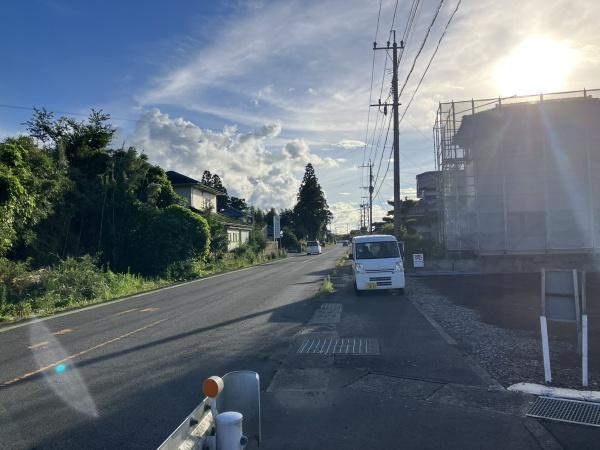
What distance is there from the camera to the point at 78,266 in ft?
66.6

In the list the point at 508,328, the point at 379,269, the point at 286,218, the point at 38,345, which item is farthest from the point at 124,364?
the point at 286,218

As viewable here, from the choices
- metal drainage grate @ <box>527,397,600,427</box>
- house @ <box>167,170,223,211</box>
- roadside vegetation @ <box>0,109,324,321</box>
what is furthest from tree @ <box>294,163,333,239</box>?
metal drainage grate @ <box>527,397,600,427</box>

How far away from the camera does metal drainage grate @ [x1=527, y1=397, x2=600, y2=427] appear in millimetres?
5112

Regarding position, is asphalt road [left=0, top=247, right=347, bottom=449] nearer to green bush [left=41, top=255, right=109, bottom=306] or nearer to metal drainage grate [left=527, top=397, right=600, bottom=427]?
metal drainage grate [left=527, top=397, right=600, bottom=427]

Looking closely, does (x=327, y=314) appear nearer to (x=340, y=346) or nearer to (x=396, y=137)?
(x=340, y=346)

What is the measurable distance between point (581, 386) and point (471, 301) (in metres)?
8.77

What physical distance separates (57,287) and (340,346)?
43.9 ft

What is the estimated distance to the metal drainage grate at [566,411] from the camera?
511 cm

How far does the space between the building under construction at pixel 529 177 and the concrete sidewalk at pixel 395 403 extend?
17436mm

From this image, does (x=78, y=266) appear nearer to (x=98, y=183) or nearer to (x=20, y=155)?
(x=20, y=155)

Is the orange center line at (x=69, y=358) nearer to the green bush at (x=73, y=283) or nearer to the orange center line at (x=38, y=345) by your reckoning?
the orange center line at (x=38, y=345)

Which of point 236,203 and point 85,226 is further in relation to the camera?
point 236,203

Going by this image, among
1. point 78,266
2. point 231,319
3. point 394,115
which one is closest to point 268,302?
point 231,319

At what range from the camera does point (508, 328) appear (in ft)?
33.6
